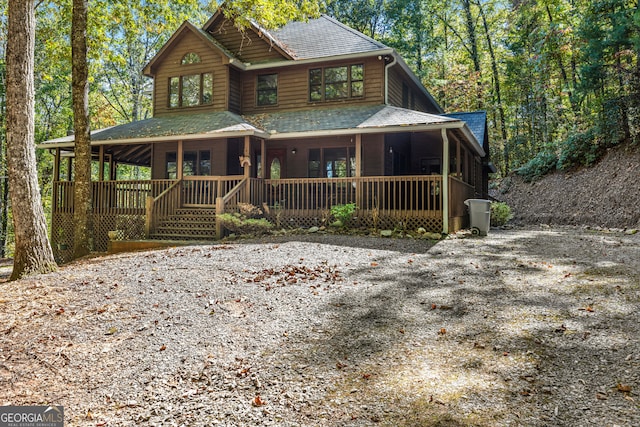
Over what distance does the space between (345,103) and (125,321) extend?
41.1 ft

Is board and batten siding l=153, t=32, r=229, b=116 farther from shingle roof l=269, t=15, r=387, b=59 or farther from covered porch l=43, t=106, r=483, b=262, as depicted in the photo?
shingle roof l=269, t=15, r=387, b=59

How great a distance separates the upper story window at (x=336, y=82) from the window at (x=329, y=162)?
6.69 ft

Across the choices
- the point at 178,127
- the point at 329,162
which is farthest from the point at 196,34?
the point at 329,162

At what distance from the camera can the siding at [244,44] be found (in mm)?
16781

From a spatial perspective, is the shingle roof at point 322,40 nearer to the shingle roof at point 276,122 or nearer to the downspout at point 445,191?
the shingle roof at point 276,122

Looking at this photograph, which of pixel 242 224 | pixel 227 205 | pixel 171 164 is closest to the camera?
pixel 242 224

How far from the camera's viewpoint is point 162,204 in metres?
13.8

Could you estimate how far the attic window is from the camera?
666 inches

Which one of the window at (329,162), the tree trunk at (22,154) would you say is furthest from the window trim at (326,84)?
the tree trunk at (22,154)

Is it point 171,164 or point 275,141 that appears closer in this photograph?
point 275,141

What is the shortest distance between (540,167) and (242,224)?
17.6 meters

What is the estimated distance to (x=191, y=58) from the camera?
55.9ft

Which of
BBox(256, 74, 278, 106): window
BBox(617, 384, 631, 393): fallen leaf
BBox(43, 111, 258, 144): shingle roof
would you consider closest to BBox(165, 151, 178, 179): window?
BBox(43, 111, 258, 144): shingle roof

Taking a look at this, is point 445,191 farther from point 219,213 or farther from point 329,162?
point 219,213
